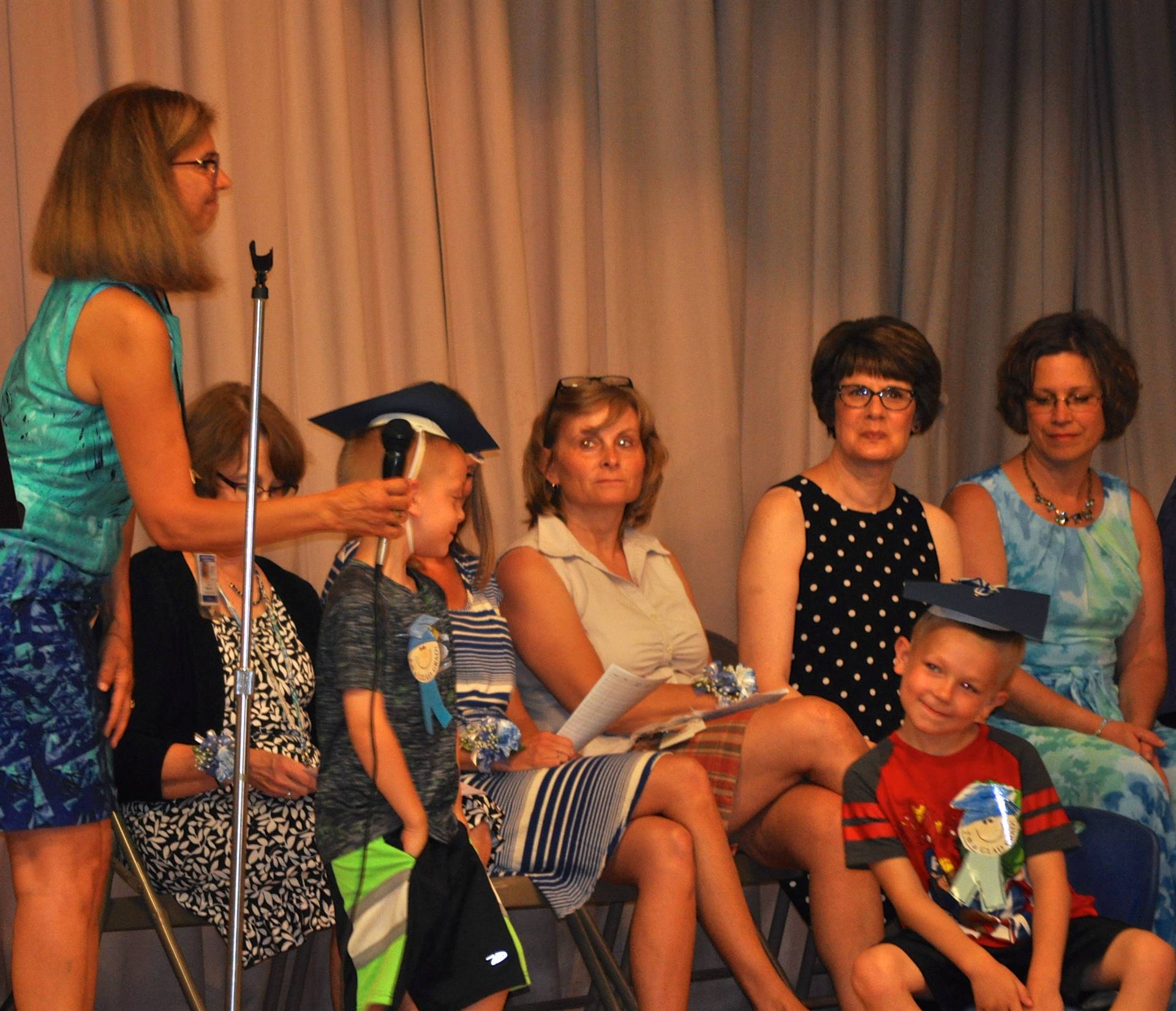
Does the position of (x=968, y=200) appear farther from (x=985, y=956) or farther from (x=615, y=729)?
(x=985, y=956)

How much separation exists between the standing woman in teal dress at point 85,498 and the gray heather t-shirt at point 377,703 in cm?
18

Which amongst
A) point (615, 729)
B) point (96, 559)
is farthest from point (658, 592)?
point (96, 559)

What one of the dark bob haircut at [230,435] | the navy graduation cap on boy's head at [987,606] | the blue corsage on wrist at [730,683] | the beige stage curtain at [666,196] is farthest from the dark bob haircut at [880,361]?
the dark bob haircut at [230,435]

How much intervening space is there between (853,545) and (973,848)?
956 millimetres

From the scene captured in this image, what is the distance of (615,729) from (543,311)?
1348 mm

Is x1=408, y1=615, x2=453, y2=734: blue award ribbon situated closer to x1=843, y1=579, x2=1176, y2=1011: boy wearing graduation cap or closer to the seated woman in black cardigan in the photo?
the seated woman in black cardigan

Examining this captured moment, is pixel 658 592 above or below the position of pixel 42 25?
below

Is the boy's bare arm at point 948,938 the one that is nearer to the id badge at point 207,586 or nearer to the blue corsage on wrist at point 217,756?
the blue corsage on wrist at point 217,756

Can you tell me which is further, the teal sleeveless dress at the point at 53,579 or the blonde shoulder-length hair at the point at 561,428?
the blonde shoulder-length hair at the point at 561,428

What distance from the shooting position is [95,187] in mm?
2135

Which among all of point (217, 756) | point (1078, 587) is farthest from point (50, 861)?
point (1078, 587)

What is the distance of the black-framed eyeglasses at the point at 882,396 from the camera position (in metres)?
3.39

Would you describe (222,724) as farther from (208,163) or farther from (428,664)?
(208,163)

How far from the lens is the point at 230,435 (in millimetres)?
2885
